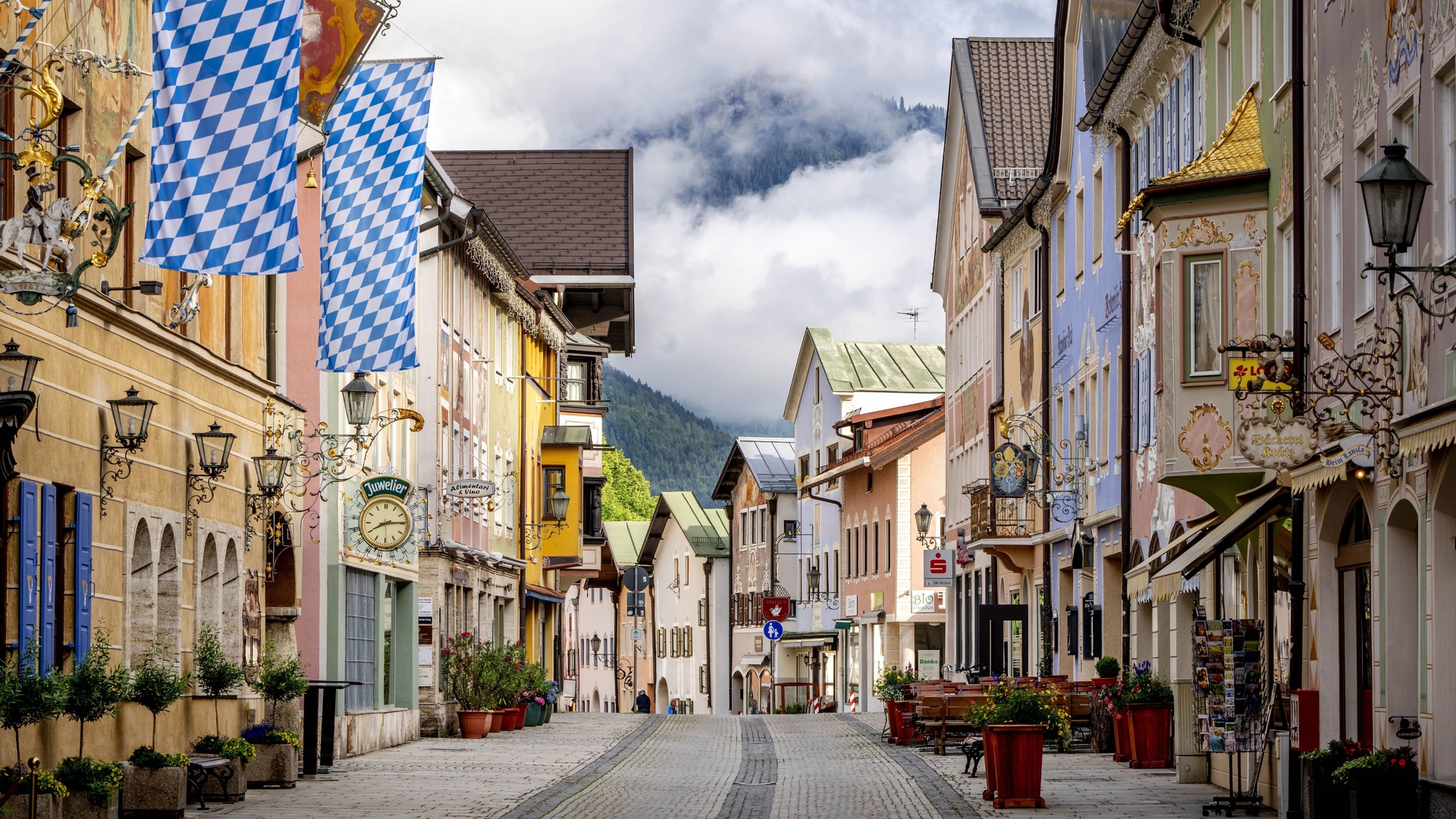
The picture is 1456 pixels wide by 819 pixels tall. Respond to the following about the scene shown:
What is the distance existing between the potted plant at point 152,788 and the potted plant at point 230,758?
6.61 ft

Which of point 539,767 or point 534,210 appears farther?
point 534,210

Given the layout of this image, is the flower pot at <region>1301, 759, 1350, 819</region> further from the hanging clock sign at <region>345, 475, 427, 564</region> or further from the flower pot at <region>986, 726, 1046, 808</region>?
the hanging clock sign at <region>345, 475, 427, 564</region>

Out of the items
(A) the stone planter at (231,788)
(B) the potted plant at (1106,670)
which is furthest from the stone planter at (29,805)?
(B) the potted plant at (1106,670)

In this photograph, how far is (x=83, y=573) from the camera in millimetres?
17000

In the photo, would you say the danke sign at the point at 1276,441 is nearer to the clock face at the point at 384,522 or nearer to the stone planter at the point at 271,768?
the stone planter at the point at 271,768

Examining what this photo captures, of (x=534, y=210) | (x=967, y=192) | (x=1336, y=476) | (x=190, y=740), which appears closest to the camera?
(x=1336, y=476)

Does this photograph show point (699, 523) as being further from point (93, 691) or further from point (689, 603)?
point (93, 691)

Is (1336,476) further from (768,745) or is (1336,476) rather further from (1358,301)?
(768,745)

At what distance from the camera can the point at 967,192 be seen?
46.2 metres

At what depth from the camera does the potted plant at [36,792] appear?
43.9 ft

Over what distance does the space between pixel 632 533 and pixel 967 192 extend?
60063 millimetres

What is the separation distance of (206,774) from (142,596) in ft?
6.39

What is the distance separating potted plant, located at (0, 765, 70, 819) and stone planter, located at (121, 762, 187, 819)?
3036mm

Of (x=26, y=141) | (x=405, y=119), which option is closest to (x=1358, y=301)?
(x=26, y=141)
